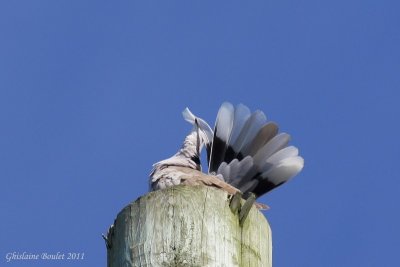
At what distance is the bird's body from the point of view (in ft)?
22.2

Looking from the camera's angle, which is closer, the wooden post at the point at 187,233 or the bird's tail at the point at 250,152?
the wooden post at the point at 187,233

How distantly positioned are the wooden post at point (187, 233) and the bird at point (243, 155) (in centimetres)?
267

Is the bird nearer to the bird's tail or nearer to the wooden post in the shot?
the bird's tail

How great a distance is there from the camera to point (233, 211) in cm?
371

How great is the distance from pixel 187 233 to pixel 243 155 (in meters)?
3.67

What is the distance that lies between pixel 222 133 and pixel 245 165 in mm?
400

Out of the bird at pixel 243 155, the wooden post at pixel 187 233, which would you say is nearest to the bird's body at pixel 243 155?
the bird at pixel 243 155

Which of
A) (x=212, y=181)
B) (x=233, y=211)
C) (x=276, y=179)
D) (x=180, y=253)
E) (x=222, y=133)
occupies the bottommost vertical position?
(x=180, y=253)

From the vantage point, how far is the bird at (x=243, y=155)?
22.2 ft

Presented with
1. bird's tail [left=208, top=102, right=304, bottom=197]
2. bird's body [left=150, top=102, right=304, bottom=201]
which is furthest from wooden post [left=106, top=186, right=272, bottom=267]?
bird's tail [left=208, top=102, right=304, bottom=197]

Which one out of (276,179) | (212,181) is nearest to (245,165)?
(276,179)

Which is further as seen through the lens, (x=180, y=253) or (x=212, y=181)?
(x=212, y=181)

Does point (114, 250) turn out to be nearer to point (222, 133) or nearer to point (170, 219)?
point (170, 219)

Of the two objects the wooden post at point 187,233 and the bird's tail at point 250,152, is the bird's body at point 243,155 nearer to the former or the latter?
the bird's tail at point 250,152
